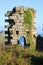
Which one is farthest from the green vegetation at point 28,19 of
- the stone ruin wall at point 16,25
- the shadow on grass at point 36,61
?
the shadow on grass at point 36,61

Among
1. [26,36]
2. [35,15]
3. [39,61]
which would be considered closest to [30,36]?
[26,36]

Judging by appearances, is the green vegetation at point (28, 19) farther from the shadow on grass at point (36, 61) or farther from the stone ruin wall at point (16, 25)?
the shadow on grass at point (36, 61)

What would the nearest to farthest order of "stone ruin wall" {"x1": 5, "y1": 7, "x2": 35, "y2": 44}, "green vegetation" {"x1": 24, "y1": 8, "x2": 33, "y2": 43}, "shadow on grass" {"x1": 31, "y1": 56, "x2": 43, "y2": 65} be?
1. "shadow on grass" {"x1": 31, "y1": 56, "x2": 43, "y2": 65}
2. "stone ruin wall" {"x1": 5, "y1": 7, "x2": 35, "y2": 44}
3. "green vegetation" {"x1": 24, "y1": 8, "x2": 33, "y2": 43}

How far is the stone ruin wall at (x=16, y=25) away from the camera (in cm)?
3881

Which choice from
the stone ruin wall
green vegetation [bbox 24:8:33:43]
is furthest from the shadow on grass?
green vegetation [bbox 24:8:33:43]

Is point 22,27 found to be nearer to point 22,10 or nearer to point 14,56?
point 22,10

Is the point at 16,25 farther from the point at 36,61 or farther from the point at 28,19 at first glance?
the point at 36,61

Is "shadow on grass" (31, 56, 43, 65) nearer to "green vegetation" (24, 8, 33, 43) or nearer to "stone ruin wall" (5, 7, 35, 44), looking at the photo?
"stone ruin wall" (5, 7, 35, 44)

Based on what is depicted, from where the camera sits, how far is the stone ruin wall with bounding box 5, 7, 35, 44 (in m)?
38.8

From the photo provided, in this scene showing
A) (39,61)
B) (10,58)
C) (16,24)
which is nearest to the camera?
(10,58)

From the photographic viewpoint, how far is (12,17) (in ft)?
127

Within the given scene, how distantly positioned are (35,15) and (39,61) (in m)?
15.0

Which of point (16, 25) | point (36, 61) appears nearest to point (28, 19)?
point (16, 25)

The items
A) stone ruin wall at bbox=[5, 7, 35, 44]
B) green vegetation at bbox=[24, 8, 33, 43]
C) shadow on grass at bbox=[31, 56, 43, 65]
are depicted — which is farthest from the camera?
green vegetation at bbox=[24, 8, 33, 43]
